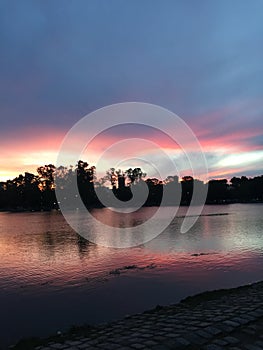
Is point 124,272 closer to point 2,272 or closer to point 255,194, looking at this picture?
point 2,272

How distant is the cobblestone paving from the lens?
275 inches

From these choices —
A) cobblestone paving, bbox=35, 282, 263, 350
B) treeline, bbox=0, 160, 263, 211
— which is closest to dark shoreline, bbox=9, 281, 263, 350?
cobblestone paving, bbox=35, 282, 263, 350

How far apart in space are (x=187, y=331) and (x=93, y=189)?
16358cm

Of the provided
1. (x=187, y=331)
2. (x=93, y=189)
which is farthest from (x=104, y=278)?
(x=93, y=189)

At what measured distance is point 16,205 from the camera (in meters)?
172

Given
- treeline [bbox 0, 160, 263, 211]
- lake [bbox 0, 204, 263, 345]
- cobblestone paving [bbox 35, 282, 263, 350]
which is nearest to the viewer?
cobblestone paving [bbox 35, 282, 263, 350]

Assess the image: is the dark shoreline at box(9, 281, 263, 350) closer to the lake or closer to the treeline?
the lake

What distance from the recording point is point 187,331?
25.5 feet

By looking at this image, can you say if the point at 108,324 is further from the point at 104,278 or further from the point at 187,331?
the point at 104,278

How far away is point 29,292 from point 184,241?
1807cm

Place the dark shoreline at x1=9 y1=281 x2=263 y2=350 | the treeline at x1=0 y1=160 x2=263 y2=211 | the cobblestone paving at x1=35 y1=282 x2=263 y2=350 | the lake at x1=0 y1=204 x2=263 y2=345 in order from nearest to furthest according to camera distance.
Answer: the cobblestone paving at x1=35 y1=282 x2=263 y2=350, the dark shoreline at x1=9 y1=281 x2=263 y2=350, the lake at x1=0 y1=204 x2=263 y2=345, the treeline at x1=0 y1=160 x2=263 y2=211

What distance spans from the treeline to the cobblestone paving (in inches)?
6026

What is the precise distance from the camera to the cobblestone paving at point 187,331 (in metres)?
7.00

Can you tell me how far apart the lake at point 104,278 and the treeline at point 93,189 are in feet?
448
